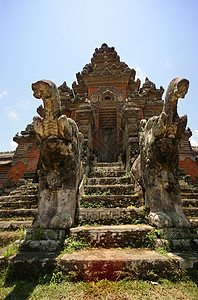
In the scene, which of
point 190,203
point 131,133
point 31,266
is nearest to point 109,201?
point 31,266

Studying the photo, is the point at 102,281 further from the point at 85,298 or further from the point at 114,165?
the point at 114,165

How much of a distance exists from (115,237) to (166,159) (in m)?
1.65

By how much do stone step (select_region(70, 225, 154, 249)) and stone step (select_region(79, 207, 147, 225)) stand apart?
61 centimetres

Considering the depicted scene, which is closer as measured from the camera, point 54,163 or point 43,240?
point 43,240

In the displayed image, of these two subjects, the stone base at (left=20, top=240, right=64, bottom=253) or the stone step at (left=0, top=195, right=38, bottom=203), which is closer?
the stone base at (left=20, top=240, right=64, bottom=253)

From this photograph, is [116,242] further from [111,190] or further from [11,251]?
[111,190]

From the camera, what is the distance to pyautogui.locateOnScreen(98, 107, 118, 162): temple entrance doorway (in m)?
10.2

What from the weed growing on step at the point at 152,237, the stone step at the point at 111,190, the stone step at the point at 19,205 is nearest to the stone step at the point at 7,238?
the stone step at the point at 19,205

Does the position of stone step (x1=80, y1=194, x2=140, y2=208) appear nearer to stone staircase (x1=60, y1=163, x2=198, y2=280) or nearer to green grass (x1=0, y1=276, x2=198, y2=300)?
stone staircase (x1=60, y1=163, x2=198, y2=280)

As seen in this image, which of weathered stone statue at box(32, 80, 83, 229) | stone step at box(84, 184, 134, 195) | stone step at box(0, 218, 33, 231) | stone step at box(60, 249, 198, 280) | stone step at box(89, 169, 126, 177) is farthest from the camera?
stone step at box(89, 169, 126, 177)

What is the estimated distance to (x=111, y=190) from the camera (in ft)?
14.8

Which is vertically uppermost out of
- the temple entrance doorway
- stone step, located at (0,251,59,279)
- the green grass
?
the temple entrance doorway

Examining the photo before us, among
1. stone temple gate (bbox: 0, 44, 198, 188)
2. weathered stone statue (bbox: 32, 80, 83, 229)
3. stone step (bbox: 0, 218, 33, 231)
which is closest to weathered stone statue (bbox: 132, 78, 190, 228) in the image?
weathered stone statue (bbox: 32, 80, 83, 229)

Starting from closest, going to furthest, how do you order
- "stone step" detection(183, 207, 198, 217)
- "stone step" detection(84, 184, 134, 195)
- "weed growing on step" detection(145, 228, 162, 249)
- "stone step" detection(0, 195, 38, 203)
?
"weed growing on step" detection(145, 228, 162, 249), "stone step" detection(183, 207, 198, 217), "stone step" detection(84, 184, 134, 195), "stone step" detection(0, 195, 38, 203)
